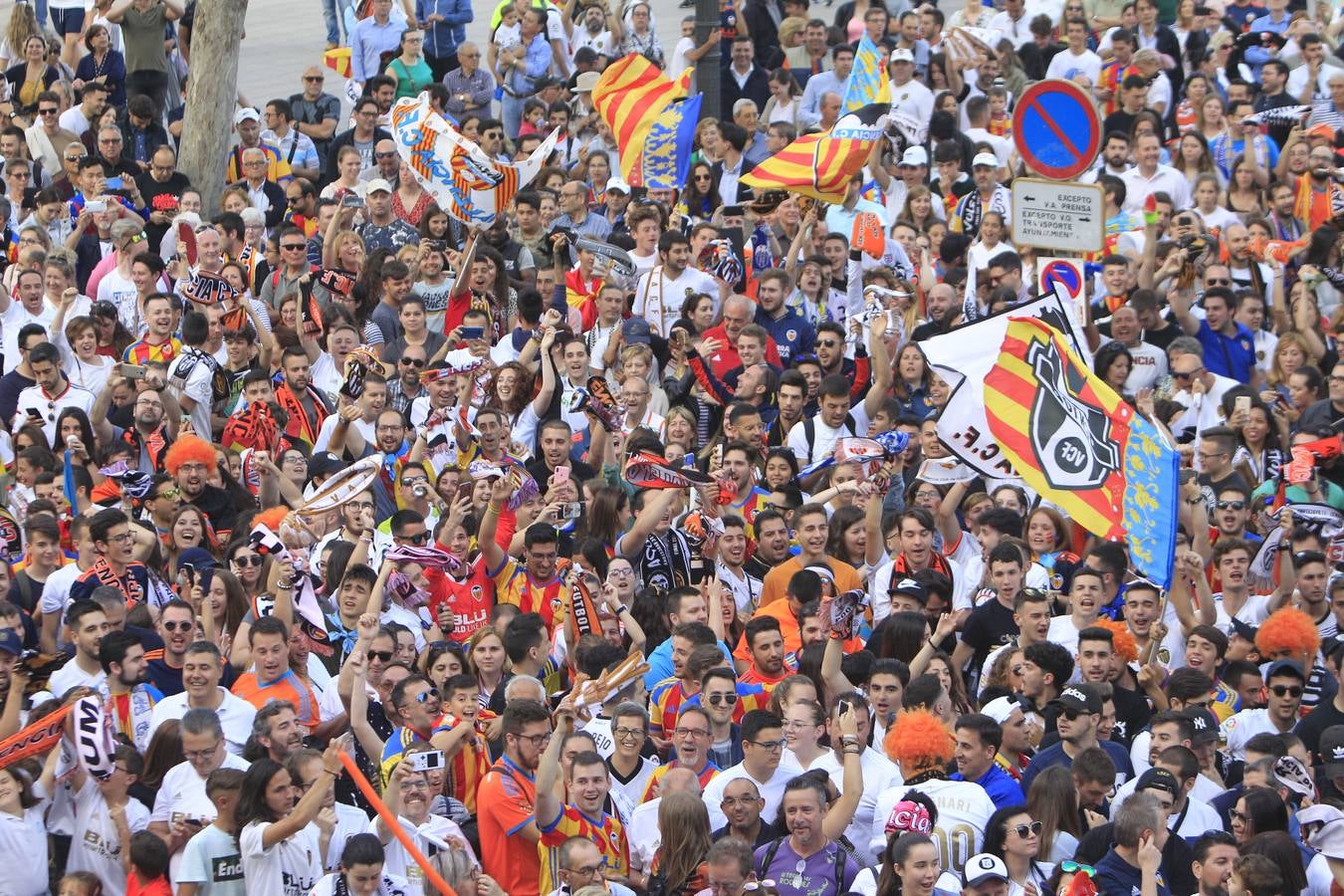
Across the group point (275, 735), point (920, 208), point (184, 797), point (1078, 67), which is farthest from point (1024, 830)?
point (1078, 67)

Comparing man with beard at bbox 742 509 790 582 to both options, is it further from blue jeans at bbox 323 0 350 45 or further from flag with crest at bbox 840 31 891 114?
blue jeans at bbox 323 0 350 45

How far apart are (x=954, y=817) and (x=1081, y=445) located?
120 inches

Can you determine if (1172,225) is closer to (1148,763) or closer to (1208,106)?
(1208,106)

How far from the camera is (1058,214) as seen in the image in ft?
40.7

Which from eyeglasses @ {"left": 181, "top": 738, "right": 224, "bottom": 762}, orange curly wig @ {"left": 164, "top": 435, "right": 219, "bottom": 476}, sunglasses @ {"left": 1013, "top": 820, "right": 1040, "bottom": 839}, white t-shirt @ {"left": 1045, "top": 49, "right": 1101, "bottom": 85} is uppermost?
white t-shirt @ {"left": 1045, "top": 49, "right": 1101, "bottom": 85}

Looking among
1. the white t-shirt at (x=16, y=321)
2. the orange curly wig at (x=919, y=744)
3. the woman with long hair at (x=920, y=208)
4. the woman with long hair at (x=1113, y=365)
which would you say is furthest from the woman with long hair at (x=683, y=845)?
the woman with long hair at (x=920, y=208)

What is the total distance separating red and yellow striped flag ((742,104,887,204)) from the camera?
52.3ft

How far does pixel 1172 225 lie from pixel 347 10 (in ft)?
31.1

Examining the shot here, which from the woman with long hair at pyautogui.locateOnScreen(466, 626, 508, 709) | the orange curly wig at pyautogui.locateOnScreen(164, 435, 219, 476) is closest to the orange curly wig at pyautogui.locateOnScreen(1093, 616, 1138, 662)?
the woman with long hair at pyautogui.locateOnScreen(466, 626, 508, 709)

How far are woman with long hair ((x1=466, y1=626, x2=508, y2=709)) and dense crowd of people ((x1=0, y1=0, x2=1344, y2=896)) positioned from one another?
2 centimetres

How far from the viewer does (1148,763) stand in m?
9.70

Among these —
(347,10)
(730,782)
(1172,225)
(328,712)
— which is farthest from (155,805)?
(347,10)

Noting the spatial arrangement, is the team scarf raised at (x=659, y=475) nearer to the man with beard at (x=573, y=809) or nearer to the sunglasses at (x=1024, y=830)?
the man with beard at (x=573, y=809)

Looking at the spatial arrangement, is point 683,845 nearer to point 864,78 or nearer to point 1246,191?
point 1246,191
